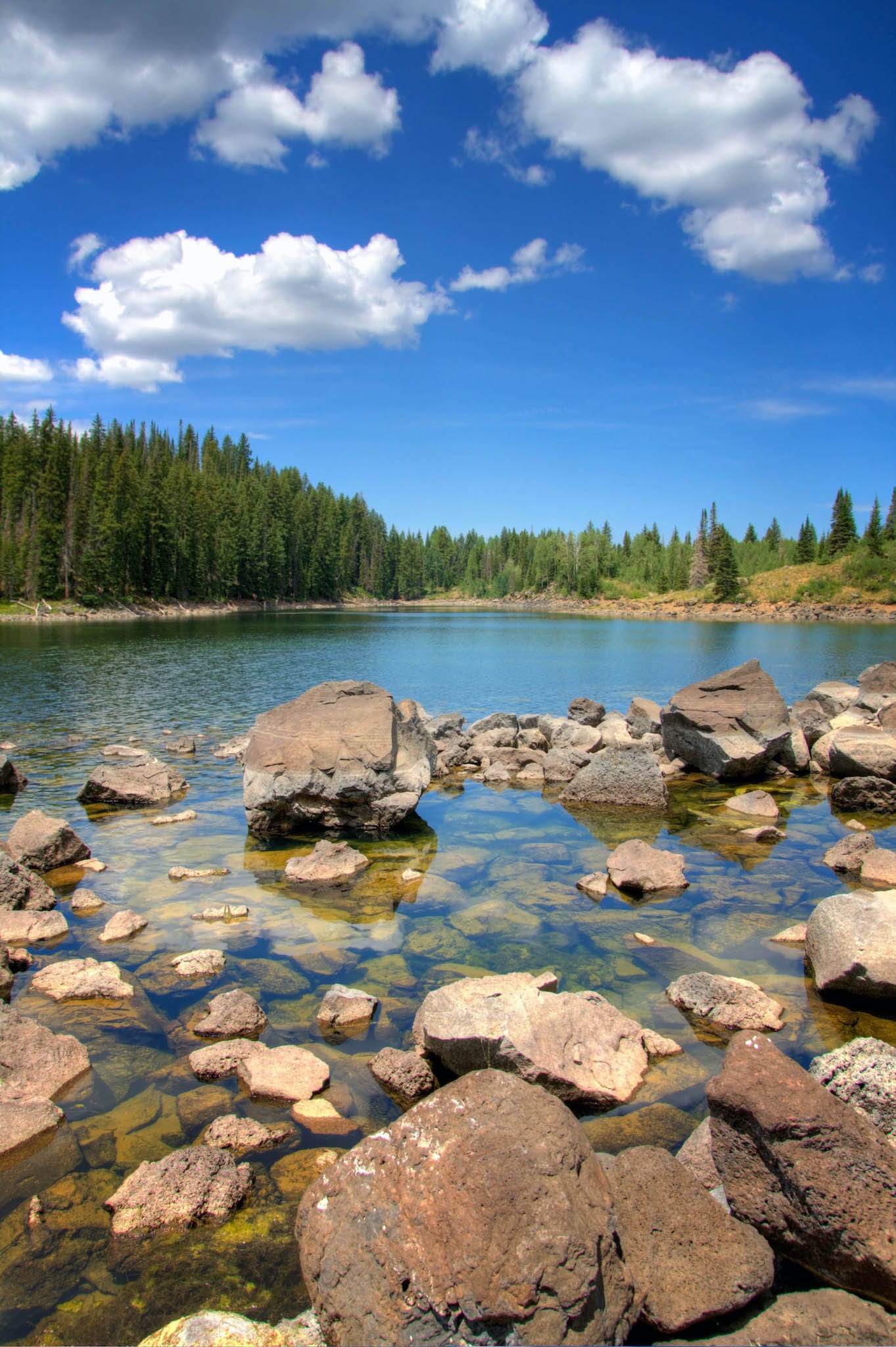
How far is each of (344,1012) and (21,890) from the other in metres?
5.75

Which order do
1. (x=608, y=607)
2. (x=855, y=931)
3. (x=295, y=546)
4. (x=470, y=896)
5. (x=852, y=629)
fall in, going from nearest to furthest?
(x=855, y=931) → (x=470, y=896) → (x=852, y=629) → (x=295, y=546) → (x=608, y=607)

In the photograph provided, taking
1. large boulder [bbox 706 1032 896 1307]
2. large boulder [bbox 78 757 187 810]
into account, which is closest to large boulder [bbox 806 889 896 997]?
large boulder [bbox 706 1032 896 1307]

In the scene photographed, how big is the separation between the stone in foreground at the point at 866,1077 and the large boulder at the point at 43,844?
38.2 feet

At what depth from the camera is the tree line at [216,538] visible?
92.7 m

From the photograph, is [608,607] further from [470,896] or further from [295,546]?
[470,896]

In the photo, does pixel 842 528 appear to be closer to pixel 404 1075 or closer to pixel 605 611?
pixel 605 611

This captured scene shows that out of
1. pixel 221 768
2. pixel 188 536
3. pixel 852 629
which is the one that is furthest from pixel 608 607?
pixel 221 768

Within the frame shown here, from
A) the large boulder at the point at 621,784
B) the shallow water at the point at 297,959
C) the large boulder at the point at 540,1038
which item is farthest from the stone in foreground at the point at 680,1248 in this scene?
the large boulder at the point at 621,784

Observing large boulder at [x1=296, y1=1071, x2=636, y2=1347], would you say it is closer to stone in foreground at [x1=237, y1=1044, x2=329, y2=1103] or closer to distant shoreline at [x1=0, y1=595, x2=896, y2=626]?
stone in foreground at [x1=237, y1=1044, x2=329, y2=1103]

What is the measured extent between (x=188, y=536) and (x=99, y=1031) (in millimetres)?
108839

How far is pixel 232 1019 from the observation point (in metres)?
7.76

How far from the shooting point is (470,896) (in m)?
11.8

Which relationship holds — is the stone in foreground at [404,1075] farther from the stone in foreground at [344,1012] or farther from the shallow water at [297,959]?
the stone in foreground at [344,1012]

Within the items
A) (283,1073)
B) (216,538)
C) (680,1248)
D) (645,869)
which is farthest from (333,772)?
(216,538)
